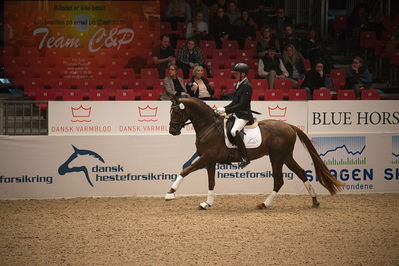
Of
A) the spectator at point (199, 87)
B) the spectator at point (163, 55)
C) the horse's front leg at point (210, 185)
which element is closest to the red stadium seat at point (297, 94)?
the spectator at point (199, 87)

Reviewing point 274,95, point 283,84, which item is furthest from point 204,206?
point 283,84

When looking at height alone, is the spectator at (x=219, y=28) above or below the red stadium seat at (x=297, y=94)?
above

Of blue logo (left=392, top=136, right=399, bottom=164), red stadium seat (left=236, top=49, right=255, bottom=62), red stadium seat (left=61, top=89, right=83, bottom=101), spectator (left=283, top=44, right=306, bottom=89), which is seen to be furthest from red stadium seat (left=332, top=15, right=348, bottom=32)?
red stadium seat (left=61, top=89, right=83, bottom=101)

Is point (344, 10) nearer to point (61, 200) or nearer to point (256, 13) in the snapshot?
point (256, 13)

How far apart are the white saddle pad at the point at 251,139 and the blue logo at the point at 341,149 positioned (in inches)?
80.1

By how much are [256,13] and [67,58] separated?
6.09m

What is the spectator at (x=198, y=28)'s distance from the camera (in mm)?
17141

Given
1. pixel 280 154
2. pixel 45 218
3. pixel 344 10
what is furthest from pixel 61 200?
pixel 344 10

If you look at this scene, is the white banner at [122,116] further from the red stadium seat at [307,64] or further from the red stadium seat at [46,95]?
the red stadium seat at [307,64]

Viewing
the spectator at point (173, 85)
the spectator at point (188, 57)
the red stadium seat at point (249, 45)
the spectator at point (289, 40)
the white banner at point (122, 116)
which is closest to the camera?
the white banner at point (122, 116)

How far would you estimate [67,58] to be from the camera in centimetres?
1566

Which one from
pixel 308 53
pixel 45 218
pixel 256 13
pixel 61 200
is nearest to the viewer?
pixel 45 218

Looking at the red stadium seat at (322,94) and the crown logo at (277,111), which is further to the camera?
the red stadium seat at (322,94)

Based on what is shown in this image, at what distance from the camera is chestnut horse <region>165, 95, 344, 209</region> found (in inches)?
433
